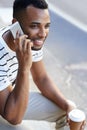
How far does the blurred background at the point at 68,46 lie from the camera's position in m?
3.99

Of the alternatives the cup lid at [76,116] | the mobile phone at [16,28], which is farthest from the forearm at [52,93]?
the mobile phone at [16,28]

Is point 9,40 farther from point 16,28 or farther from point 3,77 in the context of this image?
point 3,77

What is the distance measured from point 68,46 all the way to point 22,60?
3.01 meters

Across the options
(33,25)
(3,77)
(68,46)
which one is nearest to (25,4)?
(33,25)

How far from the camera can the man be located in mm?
2068

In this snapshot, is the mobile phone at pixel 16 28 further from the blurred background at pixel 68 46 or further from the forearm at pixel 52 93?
the blurred background at pixel 68 46

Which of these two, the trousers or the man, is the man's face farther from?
the trousers

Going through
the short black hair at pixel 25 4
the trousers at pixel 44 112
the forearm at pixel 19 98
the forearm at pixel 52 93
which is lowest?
the trousers at pixel 44 112

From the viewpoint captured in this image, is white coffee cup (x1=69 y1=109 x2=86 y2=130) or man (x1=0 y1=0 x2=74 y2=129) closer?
man (x1=0 y1=0 x2=74 y2=129)

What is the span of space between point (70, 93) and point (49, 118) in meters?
1.29

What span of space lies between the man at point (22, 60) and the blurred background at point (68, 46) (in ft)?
3.72

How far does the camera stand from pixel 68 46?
16.5 ft

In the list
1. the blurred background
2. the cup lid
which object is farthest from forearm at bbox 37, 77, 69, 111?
the blurred background

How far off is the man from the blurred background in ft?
3.72
